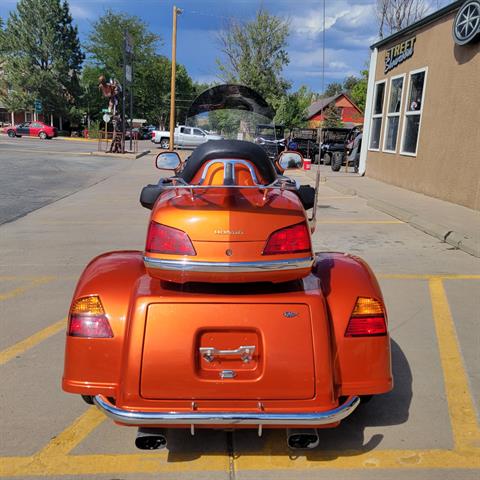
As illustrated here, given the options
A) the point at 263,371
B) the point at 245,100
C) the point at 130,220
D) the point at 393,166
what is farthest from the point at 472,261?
the point at 393,166

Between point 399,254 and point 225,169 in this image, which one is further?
point 399,254

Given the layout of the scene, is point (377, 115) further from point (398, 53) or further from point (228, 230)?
point (228, 230)

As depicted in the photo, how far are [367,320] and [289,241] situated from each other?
578 millimetres

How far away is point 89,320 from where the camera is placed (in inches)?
93.7

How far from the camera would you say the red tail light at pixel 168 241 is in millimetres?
2291

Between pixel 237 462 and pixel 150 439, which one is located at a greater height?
pixel 150 439

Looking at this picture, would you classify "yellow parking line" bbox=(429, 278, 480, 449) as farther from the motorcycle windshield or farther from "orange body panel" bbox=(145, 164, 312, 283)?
the motorcycle windshield

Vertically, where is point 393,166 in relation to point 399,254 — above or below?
above

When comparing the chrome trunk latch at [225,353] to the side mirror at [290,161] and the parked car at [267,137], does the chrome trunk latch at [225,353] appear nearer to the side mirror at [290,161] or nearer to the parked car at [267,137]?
the side mirror at [290,161]

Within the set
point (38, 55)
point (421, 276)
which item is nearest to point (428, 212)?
point (421, 276)

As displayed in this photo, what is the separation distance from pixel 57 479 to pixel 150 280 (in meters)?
1.07

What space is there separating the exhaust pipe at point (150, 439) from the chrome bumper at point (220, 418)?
0.21 meters

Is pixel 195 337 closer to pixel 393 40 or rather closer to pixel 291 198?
pixel 291 198

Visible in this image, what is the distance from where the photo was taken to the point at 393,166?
14.1 meters
